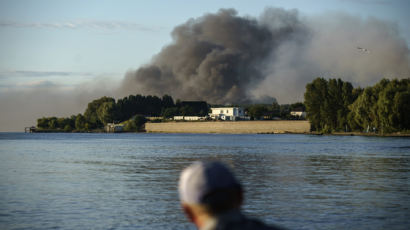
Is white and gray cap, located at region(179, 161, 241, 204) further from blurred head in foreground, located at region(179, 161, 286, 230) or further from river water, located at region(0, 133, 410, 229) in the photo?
river water, located at region(0, 133, 410, 229)

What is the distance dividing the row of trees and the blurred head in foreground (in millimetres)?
116301

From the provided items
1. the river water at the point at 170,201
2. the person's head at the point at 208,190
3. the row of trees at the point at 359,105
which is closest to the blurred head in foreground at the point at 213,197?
the person's head at the point at 208,190

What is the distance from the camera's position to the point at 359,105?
126m

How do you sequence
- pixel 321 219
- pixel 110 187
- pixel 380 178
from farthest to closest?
pixel 380 178
pixel 110 187
pixel 321 219

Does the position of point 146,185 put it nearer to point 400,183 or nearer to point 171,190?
point 171,190

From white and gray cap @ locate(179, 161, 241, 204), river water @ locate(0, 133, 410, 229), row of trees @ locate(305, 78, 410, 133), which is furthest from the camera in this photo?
row of trees @ locate(305, 78, 410, 133)

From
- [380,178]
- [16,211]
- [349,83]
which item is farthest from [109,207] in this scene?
[349,83]

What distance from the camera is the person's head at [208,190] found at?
2.64m

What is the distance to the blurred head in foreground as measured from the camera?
263cm

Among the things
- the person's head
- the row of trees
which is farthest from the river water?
the row of trees

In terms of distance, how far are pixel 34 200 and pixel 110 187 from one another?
5.39 meters

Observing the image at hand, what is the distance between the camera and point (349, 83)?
A: 504ft

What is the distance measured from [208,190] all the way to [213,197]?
0.05 meters

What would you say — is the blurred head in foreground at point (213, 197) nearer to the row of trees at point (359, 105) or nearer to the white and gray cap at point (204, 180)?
the white and gray cap at point (204, 180)
